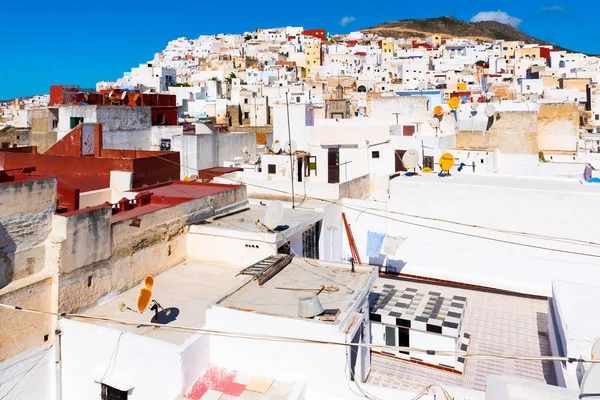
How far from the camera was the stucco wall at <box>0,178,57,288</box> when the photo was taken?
310 inches

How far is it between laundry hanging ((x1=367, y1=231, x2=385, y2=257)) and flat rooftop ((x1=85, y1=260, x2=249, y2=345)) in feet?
15.4

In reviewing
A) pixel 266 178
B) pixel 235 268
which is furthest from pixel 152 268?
pixel 266 178

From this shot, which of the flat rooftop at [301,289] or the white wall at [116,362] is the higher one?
the flat rooftop at [301,289]

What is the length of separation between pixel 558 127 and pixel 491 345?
19796 millimetres

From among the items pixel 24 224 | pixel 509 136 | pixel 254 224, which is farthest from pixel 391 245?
pixel 509 136

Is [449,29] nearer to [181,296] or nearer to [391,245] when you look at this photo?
[391,245]

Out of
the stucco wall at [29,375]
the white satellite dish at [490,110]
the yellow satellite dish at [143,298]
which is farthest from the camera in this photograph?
the white satellite dish at [490,110]

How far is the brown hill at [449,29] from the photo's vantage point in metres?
153

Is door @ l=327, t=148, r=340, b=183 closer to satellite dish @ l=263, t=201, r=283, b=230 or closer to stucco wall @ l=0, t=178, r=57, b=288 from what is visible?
satellite dish @ l=263, t=201, r=283, b=230

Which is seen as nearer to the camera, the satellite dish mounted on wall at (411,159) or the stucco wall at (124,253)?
the stucco wall at (124,253)

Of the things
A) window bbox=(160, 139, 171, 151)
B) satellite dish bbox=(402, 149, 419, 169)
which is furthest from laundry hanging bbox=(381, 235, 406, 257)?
window bbox=(160, 139, 171, 151)

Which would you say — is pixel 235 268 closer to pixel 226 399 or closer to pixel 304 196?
pixel 226 399

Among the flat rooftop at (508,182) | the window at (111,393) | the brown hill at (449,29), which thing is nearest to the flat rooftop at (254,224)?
the flat rooftop at (508,182)

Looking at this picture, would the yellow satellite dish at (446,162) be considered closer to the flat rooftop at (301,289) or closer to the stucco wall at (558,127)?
the flat rooftop at (301,289)
